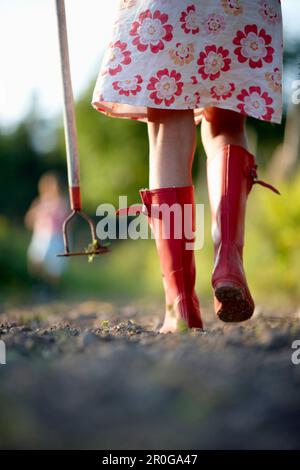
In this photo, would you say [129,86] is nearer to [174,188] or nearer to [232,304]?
[174,188]

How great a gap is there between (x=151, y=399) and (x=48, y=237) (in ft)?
24.6

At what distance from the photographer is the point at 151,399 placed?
1259mm

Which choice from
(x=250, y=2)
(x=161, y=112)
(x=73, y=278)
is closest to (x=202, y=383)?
(x=161, y=112)

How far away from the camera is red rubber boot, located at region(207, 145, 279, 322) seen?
2.27 metres

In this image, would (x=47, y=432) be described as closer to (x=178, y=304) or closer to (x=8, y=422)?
(x=8, y=422)

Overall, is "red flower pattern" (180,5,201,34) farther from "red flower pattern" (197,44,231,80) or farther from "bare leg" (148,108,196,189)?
"bare leg" (148,108,196,189)

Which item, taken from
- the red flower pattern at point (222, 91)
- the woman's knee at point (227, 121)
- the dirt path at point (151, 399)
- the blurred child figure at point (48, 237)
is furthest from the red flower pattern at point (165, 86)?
the blurred child figure at point (48, 237)

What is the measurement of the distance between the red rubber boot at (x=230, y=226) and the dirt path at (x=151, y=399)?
58 cm

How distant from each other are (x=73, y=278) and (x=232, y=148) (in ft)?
27.6

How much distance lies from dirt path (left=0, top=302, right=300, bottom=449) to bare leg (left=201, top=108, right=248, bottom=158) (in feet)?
3.01

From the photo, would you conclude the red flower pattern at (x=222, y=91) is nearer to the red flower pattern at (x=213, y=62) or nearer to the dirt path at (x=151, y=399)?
the red flower pattern at (x=213, y=62)

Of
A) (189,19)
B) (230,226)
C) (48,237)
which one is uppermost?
(189,19)

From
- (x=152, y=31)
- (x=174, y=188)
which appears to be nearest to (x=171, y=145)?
(x=174, y=188)

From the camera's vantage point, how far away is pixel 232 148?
2406 millimetres
